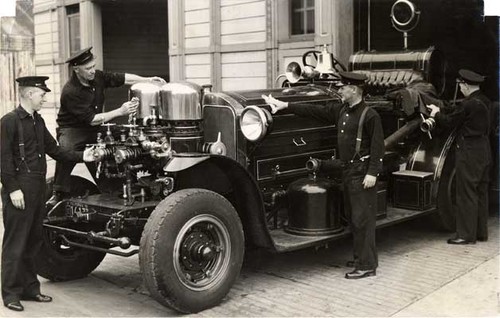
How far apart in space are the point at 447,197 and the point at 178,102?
9.94 feet

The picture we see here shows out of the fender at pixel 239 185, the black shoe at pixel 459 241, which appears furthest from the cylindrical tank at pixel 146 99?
the black shoe at pixel 459 241

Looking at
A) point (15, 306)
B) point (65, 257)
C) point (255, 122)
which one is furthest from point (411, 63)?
point (15, 306)

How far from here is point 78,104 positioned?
5262mm

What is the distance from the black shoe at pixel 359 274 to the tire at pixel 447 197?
4.86ft

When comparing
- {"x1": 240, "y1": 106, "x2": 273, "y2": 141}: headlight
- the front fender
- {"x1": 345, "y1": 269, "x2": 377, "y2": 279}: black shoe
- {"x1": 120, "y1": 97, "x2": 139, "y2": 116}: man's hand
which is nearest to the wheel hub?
the front fender

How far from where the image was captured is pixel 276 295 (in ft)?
15.7

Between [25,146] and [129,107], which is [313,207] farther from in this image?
[25,146]

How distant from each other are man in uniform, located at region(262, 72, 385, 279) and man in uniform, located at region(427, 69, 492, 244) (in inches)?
46.9

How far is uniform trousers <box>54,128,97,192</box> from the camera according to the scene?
5254 millimetres

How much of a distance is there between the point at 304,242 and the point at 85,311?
1.70 meters

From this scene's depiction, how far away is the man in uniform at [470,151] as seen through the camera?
6027 millimetres

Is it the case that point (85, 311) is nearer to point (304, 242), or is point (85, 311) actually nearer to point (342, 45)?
point (304, 242)

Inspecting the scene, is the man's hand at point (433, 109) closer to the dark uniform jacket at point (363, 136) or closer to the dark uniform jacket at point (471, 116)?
the dark uniform jacket at point (471, 116)

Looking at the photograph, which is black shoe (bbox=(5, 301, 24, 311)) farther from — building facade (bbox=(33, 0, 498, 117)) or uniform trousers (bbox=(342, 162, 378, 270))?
building facade (bbox=(33, 0, 498, 117))
